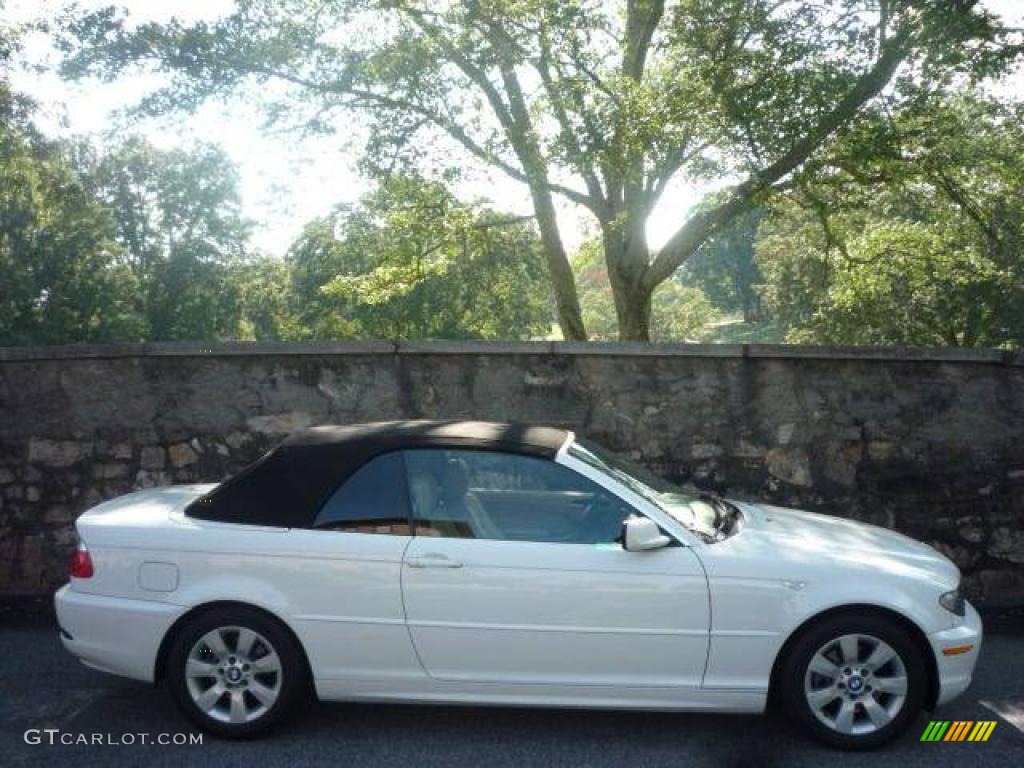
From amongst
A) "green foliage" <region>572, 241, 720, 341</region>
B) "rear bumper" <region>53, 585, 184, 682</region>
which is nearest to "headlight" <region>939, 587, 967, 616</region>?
"rear bumper" <region>53, 585, 184, 682</region>

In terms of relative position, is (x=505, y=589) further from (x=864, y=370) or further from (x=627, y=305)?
(x=627, y=305)

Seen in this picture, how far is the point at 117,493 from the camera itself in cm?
741

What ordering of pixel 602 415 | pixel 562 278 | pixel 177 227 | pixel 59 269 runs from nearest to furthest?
pixel 602 415 → pixel 562 278 → pixel 59 269 → pixel 177 227

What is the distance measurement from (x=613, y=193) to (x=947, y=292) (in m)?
13.7

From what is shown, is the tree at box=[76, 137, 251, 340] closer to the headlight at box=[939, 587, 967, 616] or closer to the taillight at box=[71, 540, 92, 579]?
the taillight at box=[71, 540, 92, 579]

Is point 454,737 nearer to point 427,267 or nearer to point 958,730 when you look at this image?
point 958,730

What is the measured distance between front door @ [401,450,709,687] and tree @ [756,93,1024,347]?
9834 millimetres

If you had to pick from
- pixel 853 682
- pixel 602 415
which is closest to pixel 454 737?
pixel 853 682

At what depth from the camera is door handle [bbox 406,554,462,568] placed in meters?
4.35

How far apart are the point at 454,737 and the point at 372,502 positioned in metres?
1.14

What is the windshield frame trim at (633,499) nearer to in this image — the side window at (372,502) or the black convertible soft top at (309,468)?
the black convertible soft top at (309,468)

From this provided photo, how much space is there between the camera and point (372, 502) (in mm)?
4570

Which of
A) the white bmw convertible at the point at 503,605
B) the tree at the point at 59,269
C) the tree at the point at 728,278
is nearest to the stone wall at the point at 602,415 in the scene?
the white bmw convertible at the point at 503,605

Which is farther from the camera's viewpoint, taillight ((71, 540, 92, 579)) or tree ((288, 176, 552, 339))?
tree ((288, 176, 552, 339))
